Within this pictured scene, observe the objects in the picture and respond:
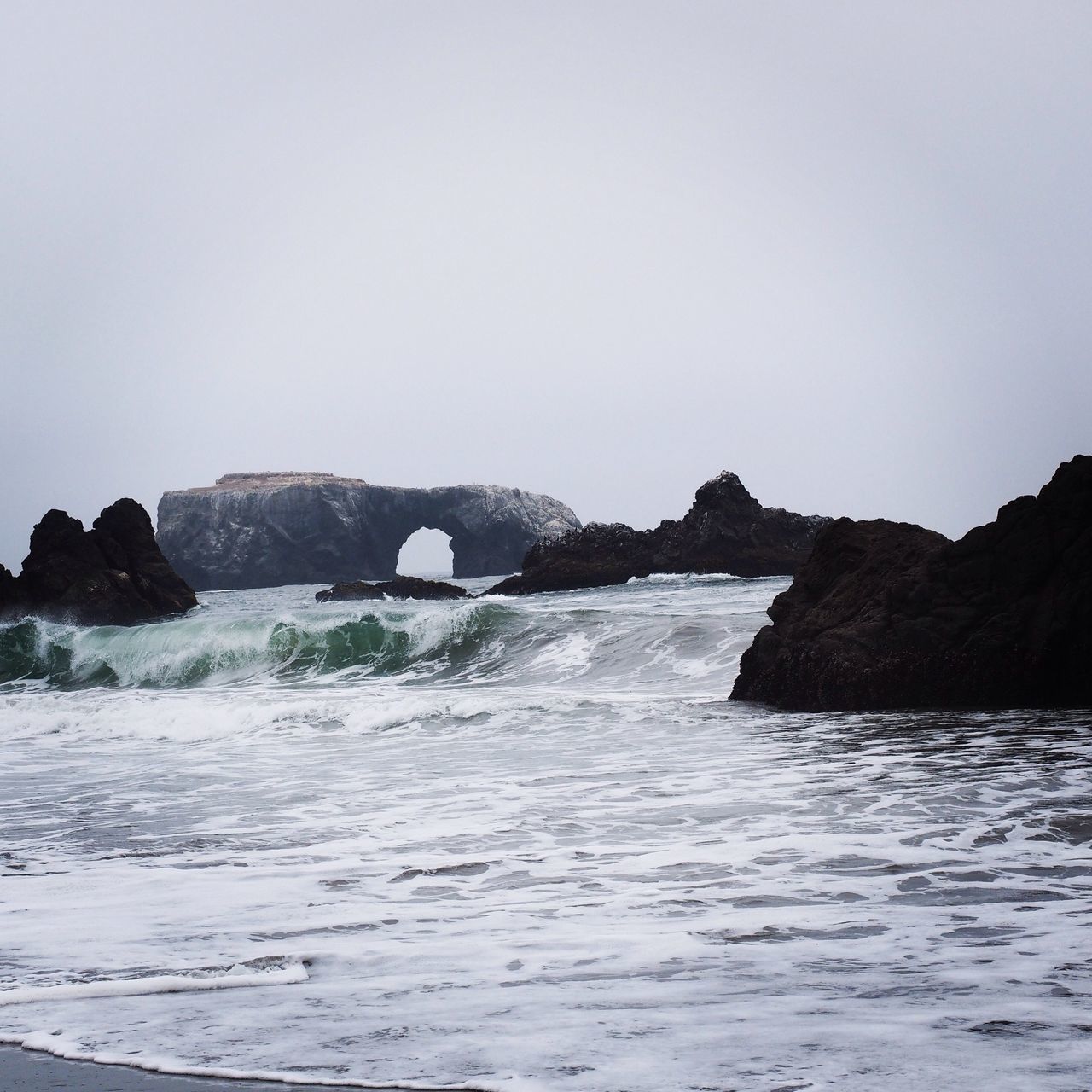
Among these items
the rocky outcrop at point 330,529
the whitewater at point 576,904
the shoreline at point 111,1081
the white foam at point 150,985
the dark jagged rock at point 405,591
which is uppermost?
the rocky outcrop at point 330,529

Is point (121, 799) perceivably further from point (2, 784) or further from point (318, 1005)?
point (318, 1005)

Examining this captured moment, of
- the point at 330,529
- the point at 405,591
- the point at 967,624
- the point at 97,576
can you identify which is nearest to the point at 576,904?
the point at 967,624

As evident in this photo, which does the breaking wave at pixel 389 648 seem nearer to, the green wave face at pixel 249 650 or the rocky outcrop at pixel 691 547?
the green wave face at pixel 249 650

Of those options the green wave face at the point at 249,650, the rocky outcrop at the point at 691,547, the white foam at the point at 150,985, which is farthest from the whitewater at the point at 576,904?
the rocky outcrop at the point at 691,547

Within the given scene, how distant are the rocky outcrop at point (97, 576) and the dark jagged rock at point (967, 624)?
30.4m

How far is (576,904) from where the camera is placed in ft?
12.3

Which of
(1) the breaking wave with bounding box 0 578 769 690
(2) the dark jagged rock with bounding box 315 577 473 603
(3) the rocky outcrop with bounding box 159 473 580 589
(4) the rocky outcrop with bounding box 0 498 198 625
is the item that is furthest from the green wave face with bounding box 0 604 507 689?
(3) the rocky outcrop with bounding box 159 473 580 589

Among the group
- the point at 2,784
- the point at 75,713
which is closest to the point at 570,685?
the point at 75,713

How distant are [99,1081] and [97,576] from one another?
119 ft

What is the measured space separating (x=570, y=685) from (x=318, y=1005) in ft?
37.0

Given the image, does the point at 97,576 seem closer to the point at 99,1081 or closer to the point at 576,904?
the point at 576,904

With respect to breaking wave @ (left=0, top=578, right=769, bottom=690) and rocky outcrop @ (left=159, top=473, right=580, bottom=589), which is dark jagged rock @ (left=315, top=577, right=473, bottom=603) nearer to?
breaking wave @ (left=0, top=578, right=769, bottom=690)

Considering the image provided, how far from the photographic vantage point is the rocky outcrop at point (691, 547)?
43.1 meters

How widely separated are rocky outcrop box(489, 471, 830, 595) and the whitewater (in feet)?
110
